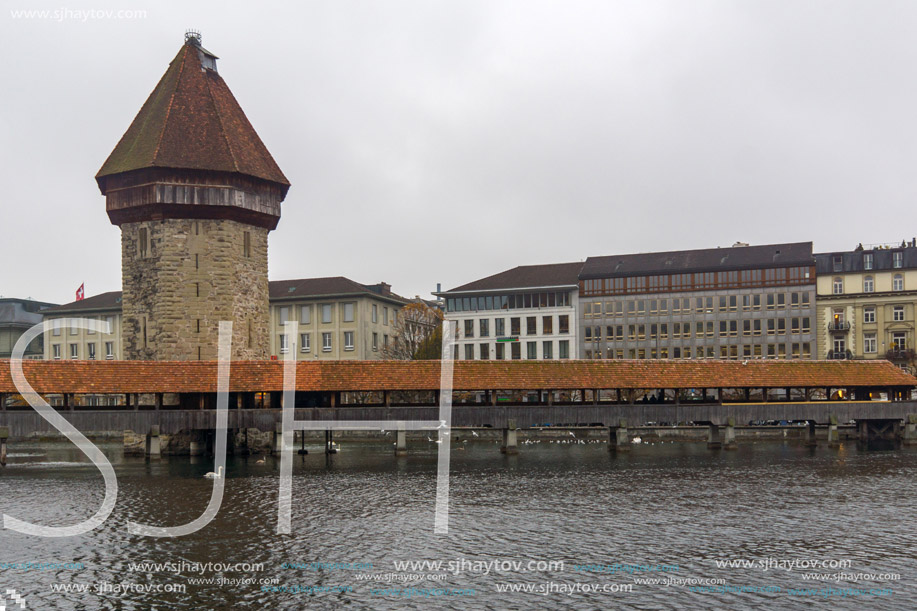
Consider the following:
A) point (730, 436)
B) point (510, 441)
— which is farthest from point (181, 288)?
point (730, 436)

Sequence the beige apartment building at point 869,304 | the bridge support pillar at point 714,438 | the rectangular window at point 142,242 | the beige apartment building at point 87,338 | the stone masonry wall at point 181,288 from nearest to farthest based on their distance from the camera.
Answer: the stone masonry wall at point 181,288
the rectangular window at point 142,242
the bridge support pillar at point 714,438
the beige apartment building at point 869,304
the beige apartment building at point 87,338

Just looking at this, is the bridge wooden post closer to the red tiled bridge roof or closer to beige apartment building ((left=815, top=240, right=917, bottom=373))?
the red tiled bridge roof

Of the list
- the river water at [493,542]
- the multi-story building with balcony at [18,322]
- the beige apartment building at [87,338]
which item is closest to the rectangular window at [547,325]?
the beige apartment building at [87,338]

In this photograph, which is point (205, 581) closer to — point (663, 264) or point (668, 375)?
point (668, 375)

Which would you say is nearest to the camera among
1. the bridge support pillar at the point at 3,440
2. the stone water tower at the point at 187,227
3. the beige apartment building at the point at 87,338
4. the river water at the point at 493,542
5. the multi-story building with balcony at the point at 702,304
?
the river water at the point at 493,542

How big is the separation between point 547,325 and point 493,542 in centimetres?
4842

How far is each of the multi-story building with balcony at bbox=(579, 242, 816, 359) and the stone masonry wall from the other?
32.0m

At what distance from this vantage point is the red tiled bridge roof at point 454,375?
117ft

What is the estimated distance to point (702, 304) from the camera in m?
63.8

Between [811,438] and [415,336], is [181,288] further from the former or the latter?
[811,438]

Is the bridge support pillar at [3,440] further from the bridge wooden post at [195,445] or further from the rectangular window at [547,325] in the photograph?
the rectangular window at [547,325]

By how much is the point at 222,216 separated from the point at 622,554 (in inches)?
1121

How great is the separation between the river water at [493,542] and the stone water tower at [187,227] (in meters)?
9.47

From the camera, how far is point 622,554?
18.0m
